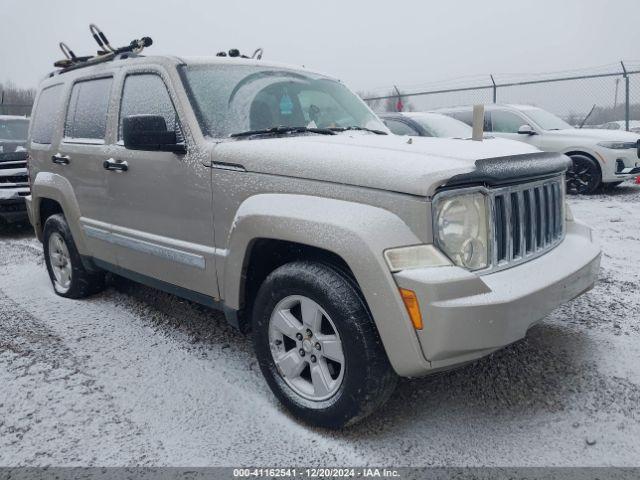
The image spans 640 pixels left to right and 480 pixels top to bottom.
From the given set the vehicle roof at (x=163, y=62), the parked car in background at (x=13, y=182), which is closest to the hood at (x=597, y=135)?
the vehicle roof at (x=163, y=62)

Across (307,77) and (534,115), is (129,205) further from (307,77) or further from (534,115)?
(534,115)

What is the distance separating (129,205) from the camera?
12.0 ft

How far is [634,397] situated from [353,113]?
8.09 ft

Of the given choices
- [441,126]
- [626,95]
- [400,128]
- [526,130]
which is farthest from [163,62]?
[626,95]

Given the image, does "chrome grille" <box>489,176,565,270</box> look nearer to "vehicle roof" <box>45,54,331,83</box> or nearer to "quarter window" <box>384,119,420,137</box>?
"vehicle roof" <box>45,54,331,83</box>

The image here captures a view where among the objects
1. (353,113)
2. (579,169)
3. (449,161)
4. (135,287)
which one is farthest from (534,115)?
(449,161)

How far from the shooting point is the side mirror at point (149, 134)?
3.04 m

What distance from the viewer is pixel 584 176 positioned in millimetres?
9406

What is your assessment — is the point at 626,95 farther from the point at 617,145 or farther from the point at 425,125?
the point at 425,125

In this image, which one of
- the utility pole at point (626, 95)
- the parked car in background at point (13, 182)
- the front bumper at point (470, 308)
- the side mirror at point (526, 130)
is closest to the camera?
the front bumper at point (470, 308)

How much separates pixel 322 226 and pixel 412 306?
53 cm

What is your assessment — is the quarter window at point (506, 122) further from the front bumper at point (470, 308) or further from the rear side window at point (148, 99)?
the front bumper at point (470, 308)

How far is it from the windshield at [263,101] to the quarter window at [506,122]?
22.3 ft

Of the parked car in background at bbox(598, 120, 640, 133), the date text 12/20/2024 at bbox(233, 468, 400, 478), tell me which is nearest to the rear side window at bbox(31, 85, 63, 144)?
the date text 12/20/2024 at bbox(233, 468, 400, 478)
